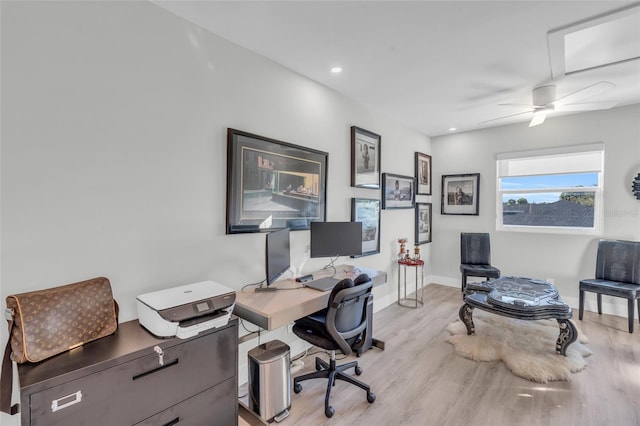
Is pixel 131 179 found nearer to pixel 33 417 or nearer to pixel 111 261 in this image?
pixel 111 261

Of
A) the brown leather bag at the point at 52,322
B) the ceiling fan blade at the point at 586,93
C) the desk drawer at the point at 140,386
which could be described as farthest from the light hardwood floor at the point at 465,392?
the ceiling fan blade at the point at 586,93

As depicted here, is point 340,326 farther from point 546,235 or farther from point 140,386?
point 546,235

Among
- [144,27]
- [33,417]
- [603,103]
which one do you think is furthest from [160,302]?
[603,103]

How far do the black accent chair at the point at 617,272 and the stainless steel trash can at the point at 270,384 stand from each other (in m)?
3.67

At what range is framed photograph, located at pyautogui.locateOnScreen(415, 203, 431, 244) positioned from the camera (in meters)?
4.81

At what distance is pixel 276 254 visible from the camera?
222 centimetres

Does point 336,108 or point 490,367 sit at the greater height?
point 336,108

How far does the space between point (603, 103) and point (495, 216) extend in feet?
6.71

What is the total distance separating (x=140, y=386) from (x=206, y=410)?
1.40ft

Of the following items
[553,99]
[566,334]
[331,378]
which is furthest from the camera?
[553,99]

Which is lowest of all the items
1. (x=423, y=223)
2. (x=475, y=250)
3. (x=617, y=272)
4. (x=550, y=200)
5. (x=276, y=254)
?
(x=617, y=272)

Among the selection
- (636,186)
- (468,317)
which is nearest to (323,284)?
(468,317)

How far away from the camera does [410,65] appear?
2.63 meters

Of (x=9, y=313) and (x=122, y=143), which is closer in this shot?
(x=9, y=313)
